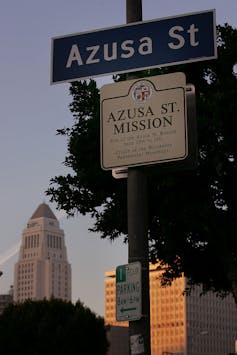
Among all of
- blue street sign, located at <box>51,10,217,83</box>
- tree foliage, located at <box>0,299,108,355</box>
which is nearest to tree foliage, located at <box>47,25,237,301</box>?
blue street sign, located at <box>51,10,217,83</box>

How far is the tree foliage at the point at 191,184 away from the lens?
24.1 m

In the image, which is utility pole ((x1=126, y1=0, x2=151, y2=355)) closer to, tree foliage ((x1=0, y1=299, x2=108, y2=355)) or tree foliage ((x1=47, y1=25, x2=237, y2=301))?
tree foliage ((x1=47, y1=25, x2=237, y2=301))

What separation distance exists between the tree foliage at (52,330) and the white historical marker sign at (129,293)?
4934 centimetres

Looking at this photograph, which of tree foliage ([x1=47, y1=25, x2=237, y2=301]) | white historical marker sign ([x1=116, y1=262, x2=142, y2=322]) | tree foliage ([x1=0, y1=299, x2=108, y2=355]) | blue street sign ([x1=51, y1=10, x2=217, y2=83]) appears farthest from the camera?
tree foliage ([x1=0, y1=299, x2=108, y2=355])

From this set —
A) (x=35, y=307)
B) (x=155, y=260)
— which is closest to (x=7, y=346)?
(x=35, y=307)

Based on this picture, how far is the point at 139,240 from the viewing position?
714cm

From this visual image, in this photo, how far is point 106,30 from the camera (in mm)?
7625

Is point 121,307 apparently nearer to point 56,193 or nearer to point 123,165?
point 123,165

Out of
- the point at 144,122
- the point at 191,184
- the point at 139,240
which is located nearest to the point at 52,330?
the point at 191,184

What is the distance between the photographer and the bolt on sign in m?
6.98

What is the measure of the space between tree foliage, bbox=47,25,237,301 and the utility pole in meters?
15.7

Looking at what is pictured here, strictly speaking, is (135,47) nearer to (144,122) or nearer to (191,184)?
(144,122)

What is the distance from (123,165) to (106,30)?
4.57ft

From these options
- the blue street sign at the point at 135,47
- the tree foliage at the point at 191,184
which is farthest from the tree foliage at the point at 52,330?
the blue street sign at the point at 135,47
